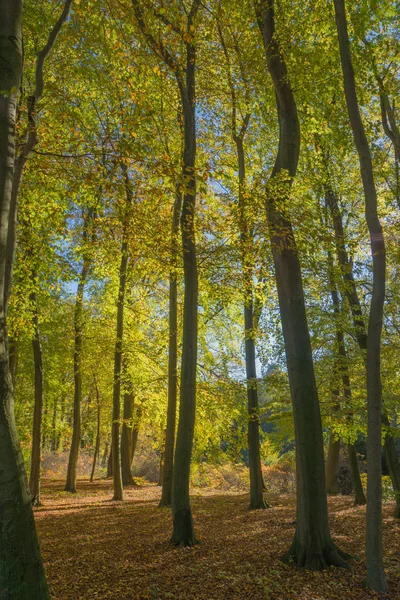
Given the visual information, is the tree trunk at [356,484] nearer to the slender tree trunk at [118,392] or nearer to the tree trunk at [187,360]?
the tree trunk at [187,360]

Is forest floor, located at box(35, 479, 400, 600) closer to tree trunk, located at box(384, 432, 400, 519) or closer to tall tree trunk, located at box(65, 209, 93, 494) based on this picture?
tree trunk, located at box(384, 432, 400, 519)

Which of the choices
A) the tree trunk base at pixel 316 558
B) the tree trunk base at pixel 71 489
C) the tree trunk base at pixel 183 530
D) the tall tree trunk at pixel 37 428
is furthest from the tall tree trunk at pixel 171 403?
the tree trunk base at pixel 316 558

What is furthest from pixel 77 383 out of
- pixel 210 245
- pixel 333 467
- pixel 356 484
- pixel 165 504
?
pixel 333 467

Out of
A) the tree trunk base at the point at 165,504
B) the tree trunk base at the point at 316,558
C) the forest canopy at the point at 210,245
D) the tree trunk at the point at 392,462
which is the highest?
the forest canopy at the point at 210,245

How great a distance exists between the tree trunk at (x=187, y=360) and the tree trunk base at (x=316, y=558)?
6.16ft

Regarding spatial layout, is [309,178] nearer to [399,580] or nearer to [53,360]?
[399,580]

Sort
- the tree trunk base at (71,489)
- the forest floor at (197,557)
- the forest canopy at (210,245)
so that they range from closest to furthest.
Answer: the forest floor at (197,557), the forest canopy at (210,245), the tree trunk base at (71,489)

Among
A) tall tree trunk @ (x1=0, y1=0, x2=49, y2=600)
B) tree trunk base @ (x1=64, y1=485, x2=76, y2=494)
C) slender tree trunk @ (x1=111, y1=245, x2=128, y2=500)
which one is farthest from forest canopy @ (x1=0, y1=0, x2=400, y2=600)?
tree trunk base @ (x1=64, y1=485, x2=76, y2=494)

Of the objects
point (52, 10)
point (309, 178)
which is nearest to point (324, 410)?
point (309, 178)

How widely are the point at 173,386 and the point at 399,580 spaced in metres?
6.71

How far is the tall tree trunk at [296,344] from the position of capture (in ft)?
19.0

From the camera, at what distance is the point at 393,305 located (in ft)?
35.1

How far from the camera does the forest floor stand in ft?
16.1

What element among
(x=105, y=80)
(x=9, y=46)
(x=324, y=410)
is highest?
(x=105, y=80)
